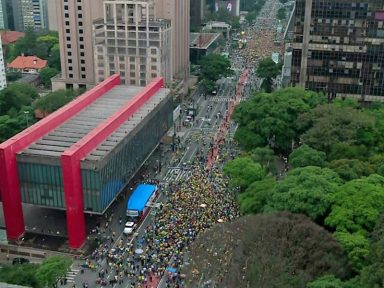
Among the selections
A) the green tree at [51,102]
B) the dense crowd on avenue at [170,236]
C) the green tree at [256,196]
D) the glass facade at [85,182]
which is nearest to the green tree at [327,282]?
the green tree at [256,196]

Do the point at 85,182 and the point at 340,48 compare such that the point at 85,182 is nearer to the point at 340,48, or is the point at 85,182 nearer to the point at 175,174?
the point at 175,174

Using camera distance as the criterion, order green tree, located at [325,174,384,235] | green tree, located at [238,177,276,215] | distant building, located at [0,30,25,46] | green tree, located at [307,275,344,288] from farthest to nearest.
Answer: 1. distant building, located at [0,30,25,46]
2. green tree, located at [238,177,276,215]
3. green tree, located at [325,174,384,235]
4. green tree, located at [307,275,344,288]

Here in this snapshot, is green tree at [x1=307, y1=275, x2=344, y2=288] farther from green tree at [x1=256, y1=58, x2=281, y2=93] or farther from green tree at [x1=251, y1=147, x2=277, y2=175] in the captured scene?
green tree at [x1=256, y1=58, x2=281, y2=93]

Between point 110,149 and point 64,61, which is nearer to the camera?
point 110,149

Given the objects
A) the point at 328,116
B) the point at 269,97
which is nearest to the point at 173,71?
the point at 269,97

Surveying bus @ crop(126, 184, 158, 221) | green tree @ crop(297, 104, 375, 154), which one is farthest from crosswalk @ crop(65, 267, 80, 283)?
green tree @ crop(297, 104, 375, 154)

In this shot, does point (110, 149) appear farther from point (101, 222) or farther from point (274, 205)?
point (274, 205)

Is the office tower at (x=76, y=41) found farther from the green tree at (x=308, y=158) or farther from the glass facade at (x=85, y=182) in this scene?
the green tree at (x=308, y=158)

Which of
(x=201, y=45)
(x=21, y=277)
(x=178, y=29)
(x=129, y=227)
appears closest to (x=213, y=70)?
(x=178, y=29)
